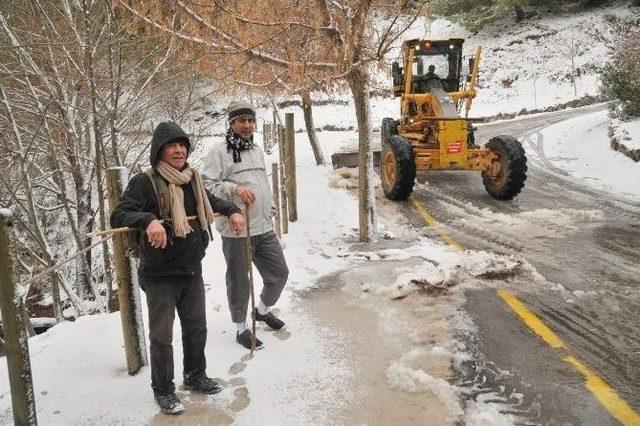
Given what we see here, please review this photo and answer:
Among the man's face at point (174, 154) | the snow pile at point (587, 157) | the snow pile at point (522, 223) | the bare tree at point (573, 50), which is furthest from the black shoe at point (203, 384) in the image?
the bare tree at point (573, 50)

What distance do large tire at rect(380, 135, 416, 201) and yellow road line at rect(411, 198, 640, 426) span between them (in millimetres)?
4236

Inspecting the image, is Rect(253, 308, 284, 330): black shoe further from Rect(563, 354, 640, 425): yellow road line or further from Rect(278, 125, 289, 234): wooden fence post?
Rect(278, 125, 289, 234): wooden fence post

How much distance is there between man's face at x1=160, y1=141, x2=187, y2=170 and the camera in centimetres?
319

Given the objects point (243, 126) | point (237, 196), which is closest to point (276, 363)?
point (237, 196)

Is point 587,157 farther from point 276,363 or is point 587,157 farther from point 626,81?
point 276,363

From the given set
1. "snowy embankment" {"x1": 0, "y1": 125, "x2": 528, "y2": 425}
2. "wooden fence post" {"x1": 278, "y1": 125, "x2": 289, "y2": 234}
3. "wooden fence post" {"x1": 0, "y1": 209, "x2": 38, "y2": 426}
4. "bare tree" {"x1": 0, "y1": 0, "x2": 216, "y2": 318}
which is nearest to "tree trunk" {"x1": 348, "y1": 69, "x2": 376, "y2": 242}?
"wooden fence post" {"x1": 278, "y1": 125, "x2": 289, "y2": 234}

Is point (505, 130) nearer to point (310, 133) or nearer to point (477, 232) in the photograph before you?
point (310, 133)

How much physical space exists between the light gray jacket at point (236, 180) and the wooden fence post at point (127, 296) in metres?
0.73

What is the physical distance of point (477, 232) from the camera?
7.51 m

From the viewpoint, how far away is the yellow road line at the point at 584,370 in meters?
3.16

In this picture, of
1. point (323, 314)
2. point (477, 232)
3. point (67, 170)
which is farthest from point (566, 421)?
point (67, 170)

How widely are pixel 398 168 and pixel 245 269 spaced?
18.1 ft

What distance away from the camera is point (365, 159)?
23.5ft

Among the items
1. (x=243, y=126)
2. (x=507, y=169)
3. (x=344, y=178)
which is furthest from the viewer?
(x=344, y=178)
